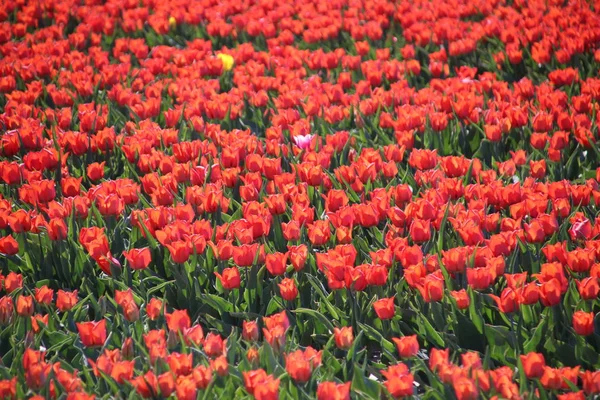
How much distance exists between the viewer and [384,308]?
7.69ft

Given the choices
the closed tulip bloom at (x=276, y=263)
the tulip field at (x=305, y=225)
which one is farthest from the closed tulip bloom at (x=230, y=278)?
the closed tulip bloom at (x=276, y=263)

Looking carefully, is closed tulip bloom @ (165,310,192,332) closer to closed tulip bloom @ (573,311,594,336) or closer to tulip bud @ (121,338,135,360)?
tulip bud @ (121,338,135,360)

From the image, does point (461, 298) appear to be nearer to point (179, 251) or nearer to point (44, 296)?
point (179, 251)

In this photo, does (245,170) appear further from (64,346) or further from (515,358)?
(515,358)

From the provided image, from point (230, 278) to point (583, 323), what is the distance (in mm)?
1071

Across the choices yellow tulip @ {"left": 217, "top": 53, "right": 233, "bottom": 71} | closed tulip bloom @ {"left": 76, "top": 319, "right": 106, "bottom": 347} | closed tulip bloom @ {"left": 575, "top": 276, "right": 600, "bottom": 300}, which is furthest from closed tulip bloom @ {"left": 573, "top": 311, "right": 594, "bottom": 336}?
yellow tulip @ {"left": 217, "top": 53, "right": 233, "bottom": 71}

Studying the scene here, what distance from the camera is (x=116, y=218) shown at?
10.1 feet

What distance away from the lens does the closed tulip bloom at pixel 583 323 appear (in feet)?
7.19

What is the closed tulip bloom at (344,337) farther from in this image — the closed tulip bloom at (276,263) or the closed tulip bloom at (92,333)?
the closed tulip bloom at (92,333)

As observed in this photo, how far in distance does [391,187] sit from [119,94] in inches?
80.4

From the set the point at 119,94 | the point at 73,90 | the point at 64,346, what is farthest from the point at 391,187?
the point at 73,90

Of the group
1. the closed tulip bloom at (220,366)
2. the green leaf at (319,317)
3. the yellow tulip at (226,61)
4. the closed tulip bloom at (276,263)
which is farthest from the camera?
the yellow tulip at (226,61)

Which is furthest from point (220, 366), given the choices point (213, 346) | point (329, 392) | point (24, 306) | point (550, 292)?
point (550, 292)

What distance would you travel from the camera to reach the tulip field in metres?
2.18
